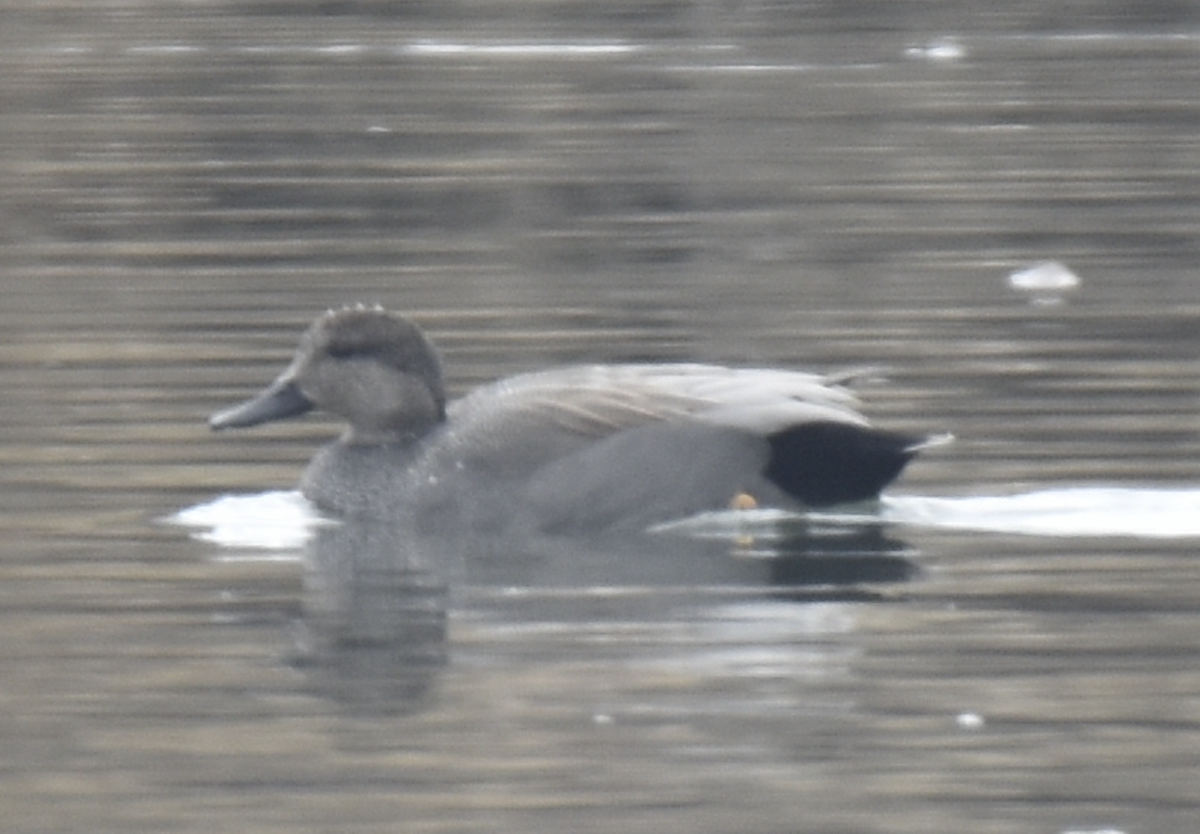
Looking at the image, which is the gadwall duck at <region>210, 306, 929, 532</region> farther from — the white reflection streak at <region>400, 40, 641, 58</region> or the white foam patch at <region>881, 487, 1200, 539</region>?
the white reflection streak at <region>400, 40, 641, 58</region>

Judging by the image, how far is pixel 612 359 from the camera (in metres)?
12.6

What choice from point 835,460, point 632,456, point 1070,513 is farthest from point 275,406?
point 1070,513

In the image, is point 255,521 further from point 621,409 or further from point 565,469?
point 621,409

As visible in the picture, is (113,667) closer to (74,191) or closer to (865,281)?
(865,281)

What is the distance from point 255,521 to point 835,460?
1.70 metres

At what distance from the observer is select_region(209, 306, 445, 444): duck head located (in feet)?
34.7

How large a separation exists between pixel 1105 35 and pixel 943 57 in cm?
167

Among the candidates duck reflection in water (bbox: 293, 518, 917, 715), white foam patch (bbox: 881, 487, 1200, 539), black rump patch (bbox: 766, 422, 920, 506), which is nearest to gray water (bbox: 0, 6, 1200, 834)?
duck reflection in water (bbox: 293, 518, 917, 715)

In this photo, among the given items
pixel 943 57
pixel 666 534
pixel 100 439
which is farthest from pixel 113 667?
pixel 943 57

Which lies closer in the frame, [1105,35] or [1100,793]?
[1100,793]

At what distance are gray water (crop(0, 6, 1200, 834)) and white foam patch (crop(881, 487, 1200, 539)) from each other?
134 millimetres

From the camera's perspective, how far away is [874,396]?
1159 cm

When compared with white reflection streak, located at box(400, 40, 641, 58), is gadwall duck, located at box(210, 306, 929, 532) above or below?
below

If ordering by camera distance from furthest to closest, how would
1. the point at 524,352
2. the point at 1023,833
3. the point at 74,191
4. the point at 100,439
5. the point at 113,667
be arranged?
the point at 74,191
the point at 524,352
the point at 100,439
the point at 113,667
the point at 1023,833
